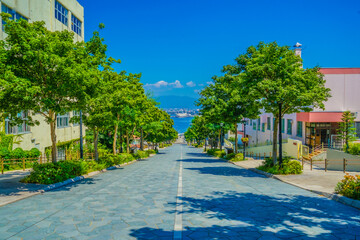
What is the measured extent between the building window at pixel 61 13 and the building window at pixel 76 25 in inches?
87.4

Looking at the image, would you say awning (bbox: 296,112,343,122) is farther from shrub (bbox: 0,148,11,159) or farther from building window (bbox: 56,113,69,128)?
building window (bbox: 56,113,69,128)

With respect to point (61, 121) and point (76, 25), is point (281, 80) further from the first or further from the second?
point (76, 25)

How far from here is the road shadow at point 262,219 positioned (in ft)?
21.5

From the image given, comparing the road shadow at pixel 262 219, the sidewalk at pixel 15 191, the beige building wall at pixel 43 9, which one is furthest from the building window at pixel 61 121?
the road shadow at pixel 262 219

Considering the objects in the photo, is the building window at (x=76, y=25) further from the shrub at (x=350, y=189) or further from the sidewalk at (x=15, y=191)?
the shrub at (x=350, y=189)

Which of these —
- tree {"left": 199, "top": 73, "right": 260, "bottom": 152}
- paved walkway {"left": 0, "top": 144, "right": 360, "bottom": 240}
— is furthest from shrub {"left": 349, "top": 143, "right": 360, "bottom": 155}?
paved walkway {"left": 0, "top": 144, "right": 360, "bottom": 240}

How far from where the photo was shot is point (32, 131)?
28.7 metres

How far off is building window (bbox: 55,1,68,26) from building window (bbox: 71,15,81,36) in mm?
2220

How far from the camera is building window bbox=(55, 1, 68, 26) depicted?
113 ft

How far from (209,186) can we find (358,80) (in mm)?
27238

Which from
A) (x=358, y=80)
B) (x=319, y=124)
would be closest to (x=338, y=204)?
(x=319, y=124)

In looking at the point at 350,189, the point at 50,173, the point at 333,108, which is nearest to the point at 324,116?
the point at 333,108

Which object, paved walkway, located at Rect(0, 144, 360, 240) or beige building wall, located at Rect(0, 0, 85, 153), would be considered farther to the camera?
beige building wall, located at Rect(0, 0, 85, 153)

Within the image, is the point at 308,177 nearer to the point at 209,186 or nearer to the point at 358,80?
the point at 209,186
